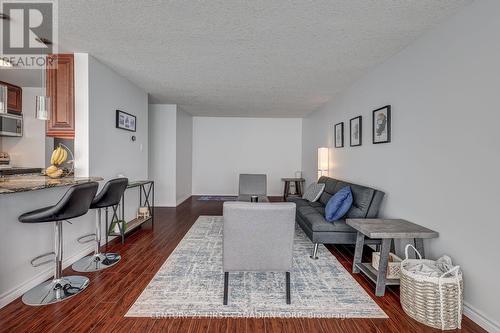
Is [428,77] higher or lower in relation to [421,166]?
higher

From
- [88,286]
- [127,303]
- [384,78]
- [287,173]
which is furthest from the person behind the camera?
[287,173]

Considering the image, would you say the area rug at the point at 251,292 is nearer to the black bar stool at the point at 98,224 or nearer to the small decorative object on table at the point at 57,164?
the black bar stool at the point at 98,224

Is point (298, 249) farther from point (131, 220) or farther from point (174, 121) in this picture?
point (174, 121)

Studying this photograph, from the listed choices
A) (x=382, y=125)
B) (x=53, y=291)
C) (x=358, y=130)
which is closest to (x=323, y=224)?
(x=382, y=125)

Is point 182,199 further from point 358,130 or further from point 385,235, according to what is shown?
point 385,235

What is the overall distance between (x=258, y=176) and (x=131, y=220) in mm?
2705

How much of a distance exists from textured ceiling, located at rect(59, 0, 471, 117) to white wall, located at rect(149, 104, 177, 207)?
1.66 meters

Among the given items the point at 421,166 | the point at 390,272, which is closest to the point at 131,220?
the point at 390,272

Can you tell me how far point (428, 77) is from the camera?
7.83 ft

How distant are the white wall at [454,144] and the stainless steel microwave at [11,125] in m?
6.18

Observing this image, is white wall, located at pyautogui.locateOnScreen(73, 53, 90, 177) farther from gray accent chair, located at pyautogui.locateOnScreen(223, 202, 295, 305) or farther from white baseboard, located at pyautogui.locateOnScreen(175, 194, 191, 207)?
white baseboard, located at pyautogui.locateOnScreen(175, 194, 191, 207)

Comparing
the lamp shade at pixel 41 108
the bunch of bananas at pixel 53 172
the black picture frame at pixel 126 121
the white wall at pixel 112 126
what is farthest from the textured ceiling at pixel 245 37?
the bunch of bananas at pixel 53 172

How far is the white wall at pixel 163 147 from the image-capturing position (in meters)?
5.80

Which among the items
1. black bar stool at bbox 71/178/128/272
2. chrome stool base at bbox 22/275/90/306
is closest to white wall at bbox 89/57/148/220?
black bar stool at bbox 71/178/128/272
